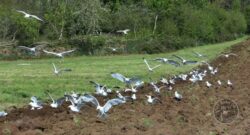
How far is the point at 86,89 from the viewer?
15.1m

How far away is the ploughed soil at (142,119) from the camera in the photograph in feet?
31.4

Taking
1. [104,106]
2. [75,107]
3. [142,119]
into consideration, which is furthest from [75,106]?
[142,119]

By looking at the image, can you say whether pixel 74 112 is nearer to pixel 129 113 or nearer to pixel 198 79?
pixel 129 113

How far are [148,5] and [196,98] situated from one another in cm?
2814

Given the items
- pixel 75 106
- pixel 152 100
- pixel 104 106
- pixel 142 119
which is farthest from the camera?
pixel 152 100

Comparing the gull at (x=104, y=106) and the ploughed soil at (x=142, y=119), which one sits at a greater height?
the gull at (x=104, y=106)

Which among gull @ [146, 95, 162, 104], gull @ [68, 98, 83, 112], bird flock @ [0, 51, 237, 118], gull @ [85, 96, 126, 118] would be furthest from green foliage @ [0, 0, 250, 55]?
gull @ [85, 96, 126, 118]

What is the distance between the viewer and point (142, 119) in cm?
→ 1067

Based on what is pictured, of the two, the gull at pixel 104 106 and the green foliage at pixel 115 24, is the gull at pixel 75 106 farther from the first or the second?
the green foliage at pixel 115 24

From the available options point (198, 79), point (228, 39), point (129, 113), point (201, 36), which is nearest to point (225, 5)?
point (228, 39)

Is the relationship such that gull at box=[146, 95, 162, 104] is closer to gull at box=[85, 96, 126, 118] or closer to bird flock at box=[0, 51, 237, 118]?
bird flock at box=[0, 51, 237, 118]

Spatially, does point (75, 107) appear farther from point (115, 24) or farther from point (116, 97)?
point (115, 24)

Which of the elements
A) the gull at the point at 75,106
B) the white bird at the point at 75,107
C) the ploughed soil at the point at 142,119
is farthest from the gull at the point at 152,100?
the white bird at the point at 75,107

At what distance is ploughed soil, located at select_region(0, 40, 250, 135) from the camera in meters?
9.56
